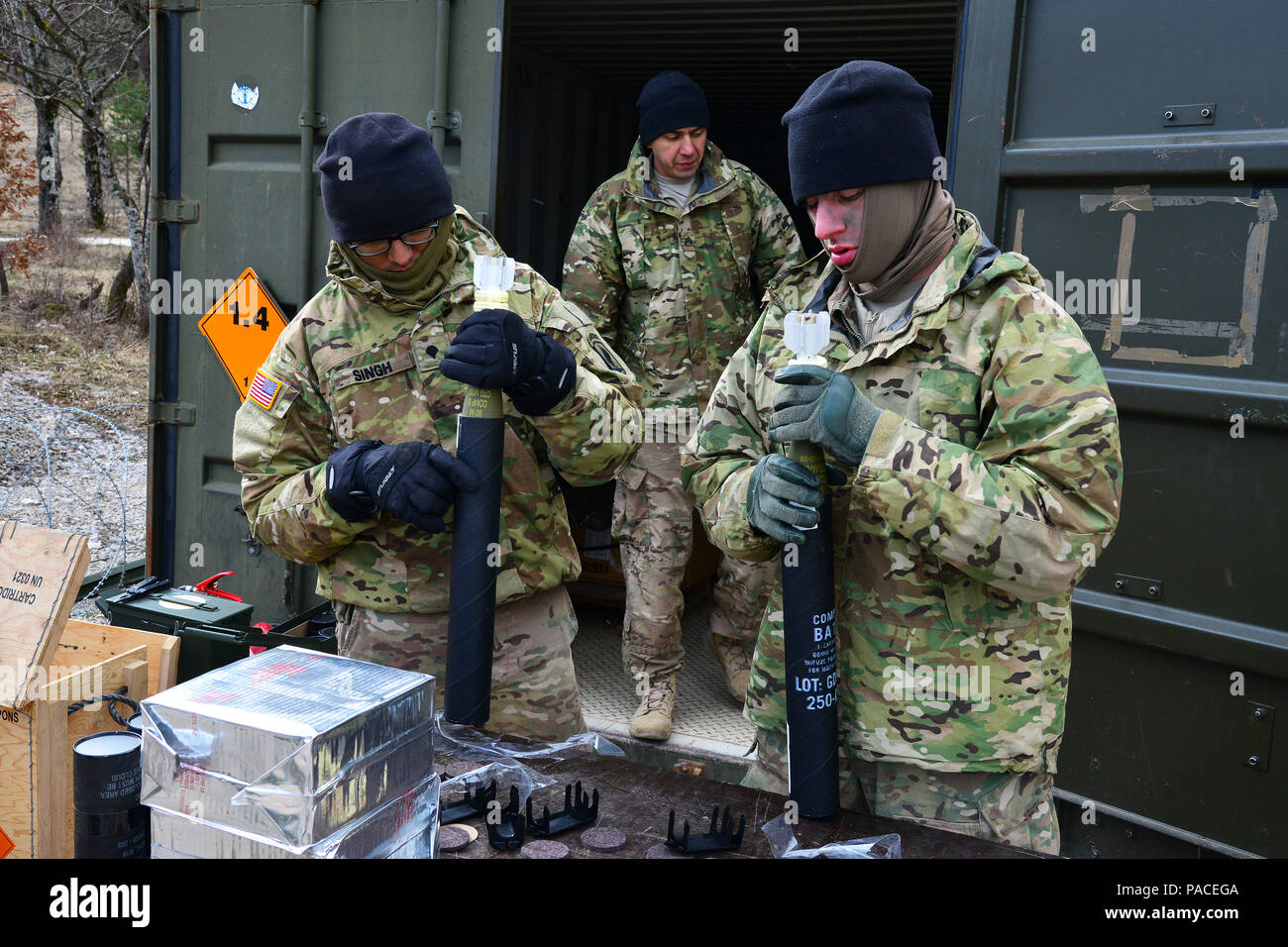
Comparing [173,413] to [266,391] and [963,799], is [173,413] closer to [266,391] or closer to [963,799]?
[266,391]

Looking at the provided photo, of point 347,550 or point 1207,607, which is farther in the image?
point 1207,607

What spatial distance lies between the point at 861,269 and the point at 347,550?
1250mm

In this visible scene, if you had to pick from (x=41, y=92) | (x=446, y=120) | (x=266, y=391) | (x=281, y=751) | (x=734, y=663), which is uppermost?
(x=41, y=92)

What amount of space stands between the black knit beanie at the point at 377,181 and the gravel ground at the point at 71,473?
4.44 meters

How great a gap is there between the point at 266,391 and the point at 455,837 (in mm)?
1139

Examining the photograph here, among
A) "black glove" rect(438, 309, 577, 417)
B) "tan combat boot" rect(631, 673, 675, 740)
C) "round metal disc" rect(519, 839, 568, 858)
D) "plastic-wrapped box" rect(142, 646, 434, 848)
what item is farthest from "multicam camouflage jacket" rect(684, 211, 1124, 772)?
"tan combat boot" rect(631, 673, 675, 740)

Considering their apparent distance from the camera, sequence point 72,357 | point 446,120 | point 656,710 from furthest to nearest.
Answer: point 72,357, point 656,710, point 446,120

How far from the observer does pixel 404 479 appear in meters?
2.09

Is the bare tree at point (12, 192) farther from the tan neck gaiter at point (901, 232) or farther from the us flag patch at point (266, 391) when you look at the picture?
the tan neck gaiter at point (901, 232)

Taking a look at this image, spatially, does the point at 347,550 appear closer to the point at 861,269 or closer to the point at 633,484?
the point at 861,269

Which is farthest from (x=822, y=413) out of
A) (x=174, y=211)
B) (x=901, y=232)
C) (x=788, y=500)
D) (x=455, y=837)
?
(x=174, y=211)

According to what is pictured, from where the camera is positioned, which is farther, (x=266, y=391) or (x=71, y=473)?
(x=71, y=473)

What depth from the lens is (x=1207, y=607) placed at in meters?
2.72
